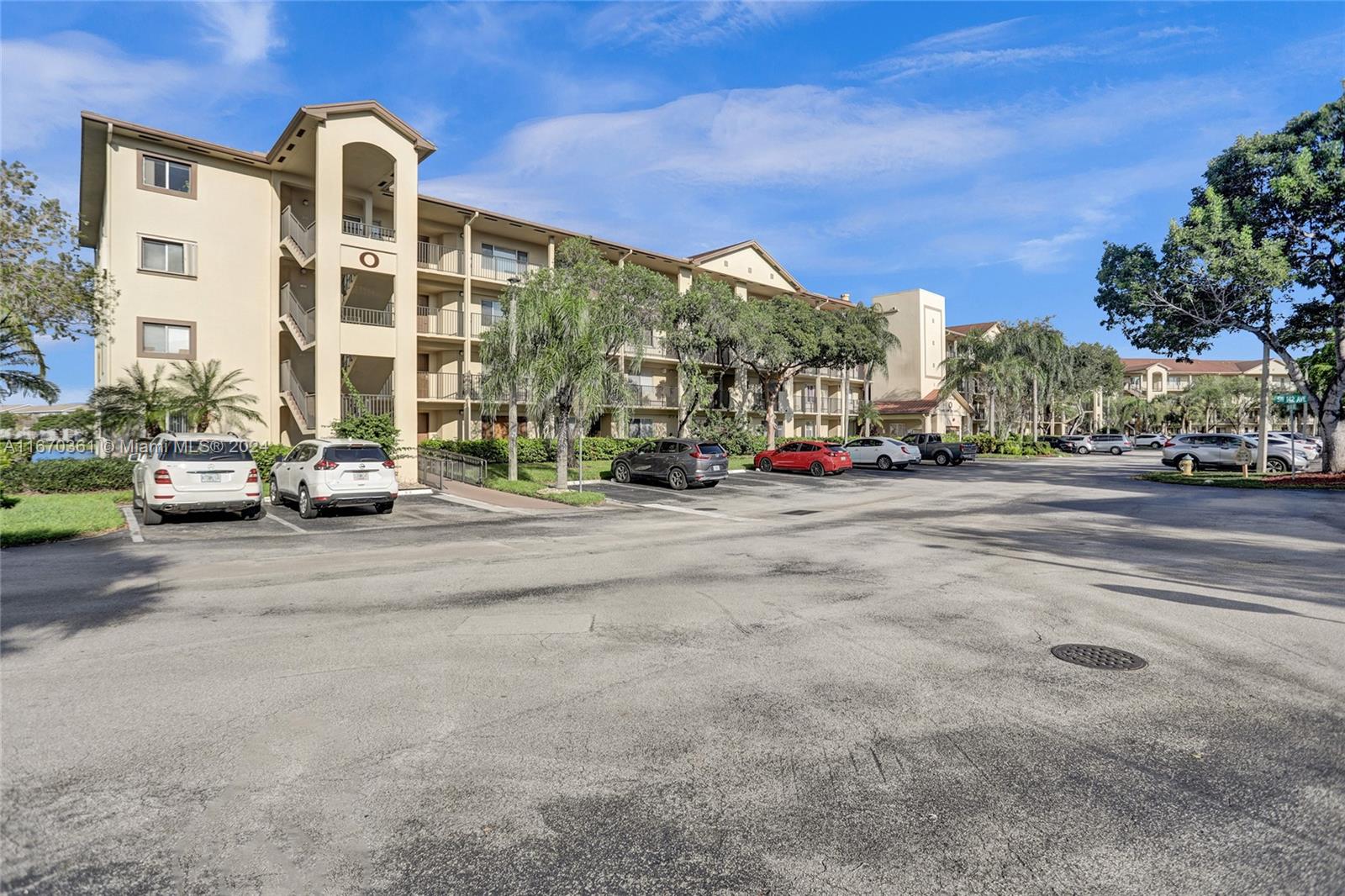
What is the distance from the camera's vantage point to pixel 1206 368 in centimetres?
11056

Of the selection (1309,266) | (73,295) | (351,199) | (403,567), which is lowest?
(403,567)

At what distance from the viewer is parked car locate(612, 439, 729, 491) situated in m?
23.0

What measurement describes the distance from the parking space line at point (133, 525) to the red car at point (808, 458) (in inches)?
916

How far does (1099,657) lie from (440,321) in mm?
28567

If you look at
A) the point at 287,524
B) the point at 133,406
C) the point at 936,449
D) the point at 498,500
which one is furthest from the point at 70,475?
the point at 936,449

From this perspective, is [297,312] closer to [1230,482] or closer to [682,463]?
[682,463]

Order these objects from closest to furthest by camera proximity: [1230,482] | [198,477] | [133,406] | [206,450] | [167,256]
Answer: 1. [198,477]
2. [206,450]
3. [133,406]
4. [167,256]
5. [1230,482]

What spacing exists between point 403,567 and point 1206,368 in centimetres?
13628

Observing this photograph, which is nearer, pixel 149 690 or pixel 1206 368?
pixel 149 690

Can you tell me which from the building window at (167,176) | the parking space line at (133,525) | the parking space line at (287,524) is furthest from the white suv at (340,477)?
the building window at (167,176)

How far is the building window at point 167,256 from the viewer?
2208 centimetres

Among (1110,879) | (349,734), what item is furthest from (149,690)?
(1110,879)

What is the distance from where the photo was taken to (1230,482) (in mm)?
24094

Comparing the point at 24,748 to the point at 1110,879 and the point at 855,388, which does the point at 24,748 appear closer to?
the point at 1110,879
